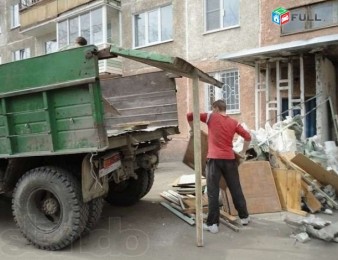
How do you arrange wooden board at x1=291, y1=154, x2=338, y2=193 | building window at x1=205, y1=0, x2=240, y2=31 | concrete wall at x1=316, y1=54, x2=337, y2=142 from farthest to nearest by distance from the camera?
building window at x1=205, y1=0, x2=240, y2=31, concrete wall at x1=316, y1=54, x2=337, y2=142, wooden board at x1=291, y1=154, x2=338, y2=193

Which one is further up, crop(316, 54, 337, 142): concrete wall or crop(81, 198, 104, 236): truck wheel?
crop(316, 54, 337, 142): concrete wall

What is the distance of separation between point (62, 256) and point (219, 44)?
36.6 feet

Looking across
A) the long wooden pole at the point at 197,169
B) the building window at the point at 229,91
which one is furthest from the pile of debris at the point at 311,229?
the building window at the point at 229,91

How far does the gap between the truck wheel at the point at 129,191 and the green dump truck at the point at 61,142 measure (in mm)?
1056

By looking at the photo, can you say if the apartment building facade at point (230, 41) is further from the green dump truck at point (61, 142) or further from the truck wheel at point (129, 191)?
the green dump truck at point (61, 142)

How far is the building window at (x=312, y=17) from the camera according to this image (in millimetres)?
11633

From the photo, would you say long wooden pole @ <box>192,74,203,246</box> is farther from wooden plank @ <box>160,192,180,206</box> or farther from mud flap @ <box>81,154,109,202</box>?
wooden plank @ <box>160,192,180,206</box>

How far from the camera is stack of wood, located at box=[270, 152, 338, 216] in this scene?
589 cm

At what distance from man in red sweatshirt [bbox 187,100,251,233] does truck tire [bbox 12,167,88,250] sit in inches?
63.6

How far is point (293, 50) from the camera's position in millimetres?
9945

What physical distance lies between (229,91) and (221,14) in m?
2.93

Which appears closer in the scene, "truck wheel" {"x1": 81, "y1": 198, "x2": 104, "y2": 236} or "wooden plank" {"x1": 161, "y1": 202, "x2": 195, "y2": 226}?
"truck wheel" {"x1": 81, "y1": 198, "x2": 104, "y2": 236}

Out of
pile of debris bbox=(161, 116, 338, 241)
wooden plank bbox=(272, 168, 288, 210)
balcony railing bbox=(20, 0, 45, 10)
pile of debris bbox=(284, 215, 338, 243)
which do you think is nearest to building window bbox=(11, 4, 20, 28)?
balcony railing bbox=(20, 0, 45, 10)

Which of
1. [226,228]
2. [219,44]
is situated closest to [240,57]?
[219,44]
